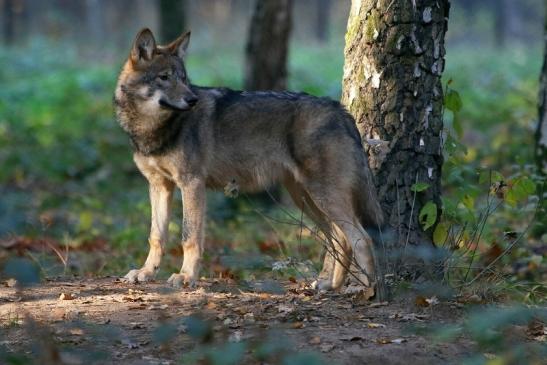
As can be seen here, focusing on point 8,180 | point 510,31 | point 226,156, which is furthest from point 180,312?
point 510,31

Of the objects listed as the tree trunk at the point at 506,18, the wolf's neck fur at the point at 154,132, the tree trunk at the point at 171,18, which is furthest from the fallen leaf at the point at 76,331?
the tree trunk at the point at 506,18

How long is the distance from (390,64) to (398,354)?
237 centimetres

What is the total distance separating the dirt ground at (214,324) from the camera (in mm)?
4875

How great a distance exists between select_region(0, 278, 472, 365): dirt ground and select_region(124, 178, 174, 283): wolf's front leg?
0.46 meters

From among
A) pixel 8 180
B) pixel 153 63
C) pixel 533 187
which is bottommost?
pixel 8 180

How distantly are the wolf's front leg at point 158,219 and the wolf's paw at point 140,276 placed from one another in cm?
6

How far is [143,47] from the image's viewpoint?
7.12 meters

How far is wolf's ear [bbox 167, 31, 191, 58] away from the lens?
7.25 meters

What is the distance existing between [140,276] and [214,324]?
5.54ft

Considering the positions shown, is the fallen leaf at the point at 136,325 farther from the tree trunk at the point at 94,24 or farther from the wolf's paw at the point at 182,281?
the tree trunk at the point at 94,24

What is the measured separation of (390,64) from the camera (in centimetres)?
650

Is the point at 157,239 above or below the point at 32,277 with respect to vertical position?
below

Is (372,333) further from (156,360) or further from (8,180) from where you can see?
(8,180)

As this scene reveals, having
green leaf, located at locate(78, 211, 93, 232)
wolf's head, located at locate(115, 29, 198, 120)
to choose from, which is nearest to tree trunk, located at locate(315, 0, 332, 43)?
green leaf, located at locate(78, 211, 93, 232)
